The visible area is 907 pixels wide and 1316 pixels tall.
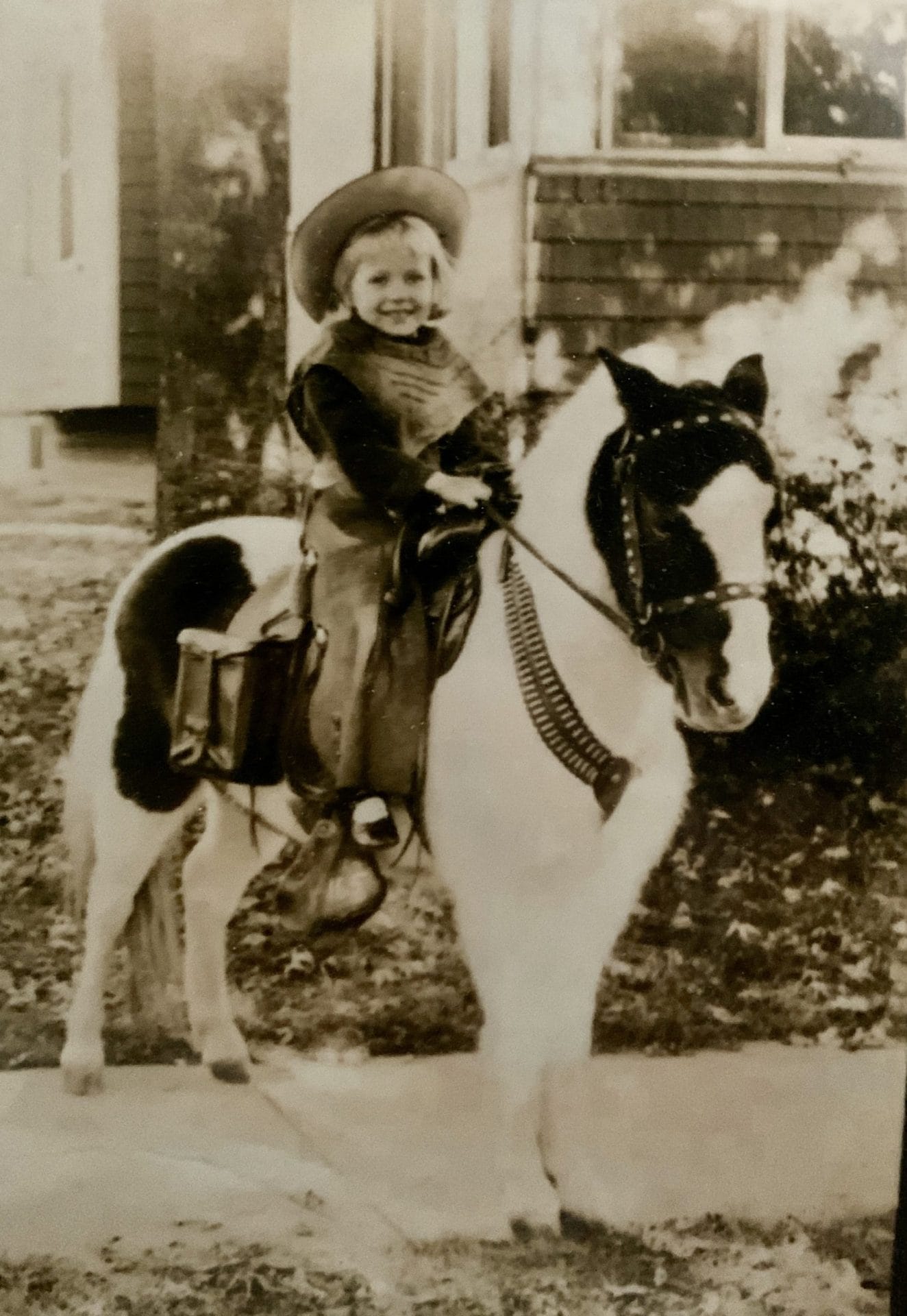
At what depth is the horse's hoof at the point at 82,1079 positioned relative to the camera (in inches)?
90.7

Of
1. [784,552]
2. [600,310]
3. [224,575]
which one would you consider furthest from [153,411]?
[784,552]

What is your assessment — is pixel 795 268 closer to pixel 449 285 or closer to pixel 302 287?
pixel 449 285

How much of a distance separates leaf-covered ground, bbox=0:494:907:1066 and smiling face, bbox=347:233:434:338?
0.58 metres

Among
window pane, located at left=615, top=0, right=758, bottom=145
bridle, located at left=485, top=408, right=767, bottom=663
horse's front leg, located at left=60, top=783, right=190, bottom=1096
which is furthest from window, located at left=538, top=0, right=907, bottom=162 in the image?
horse's front leg, located at left=60, top=783, right=190, bottom=1096

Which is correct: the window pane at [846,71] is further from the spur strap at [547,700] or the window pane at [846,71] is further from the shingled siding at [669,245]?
the spur strap at [547,700]

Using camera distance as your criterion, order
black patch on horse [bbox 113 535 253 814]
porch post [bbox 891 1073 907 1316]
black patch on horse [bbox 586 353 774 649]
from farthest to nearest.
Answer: porch post [bbox 891 1073 907 1316] < black patch on horse [bbox 113 535 253 814] < black patch on horse [bbox 586 353 774 649]

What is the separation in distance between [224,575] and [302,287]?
544mm

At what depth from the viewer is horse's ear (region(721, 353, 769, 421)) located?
2.28 metres

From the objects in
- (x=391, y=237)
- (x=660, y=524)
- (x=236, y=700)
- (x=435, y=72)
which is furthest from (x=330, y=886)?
(x=435, y=72)

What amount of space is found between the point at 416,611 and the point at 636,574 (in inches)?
15.9

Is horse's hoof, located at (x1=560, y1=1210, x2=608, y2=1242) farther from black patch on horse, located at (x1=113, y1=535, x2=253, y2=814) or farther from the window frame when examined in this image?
the window frame

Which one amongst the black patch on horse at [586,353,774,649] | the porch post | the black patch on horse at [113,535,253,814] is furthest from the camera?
the porch post

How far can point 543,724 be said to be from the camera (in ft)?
7.36

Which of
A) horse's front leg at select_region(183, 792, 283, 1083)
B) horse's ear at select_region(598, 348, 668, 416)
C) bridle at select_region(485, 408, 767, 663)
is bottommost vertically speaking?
horse's front leg at select_region(183, 792, 283, 1083)
